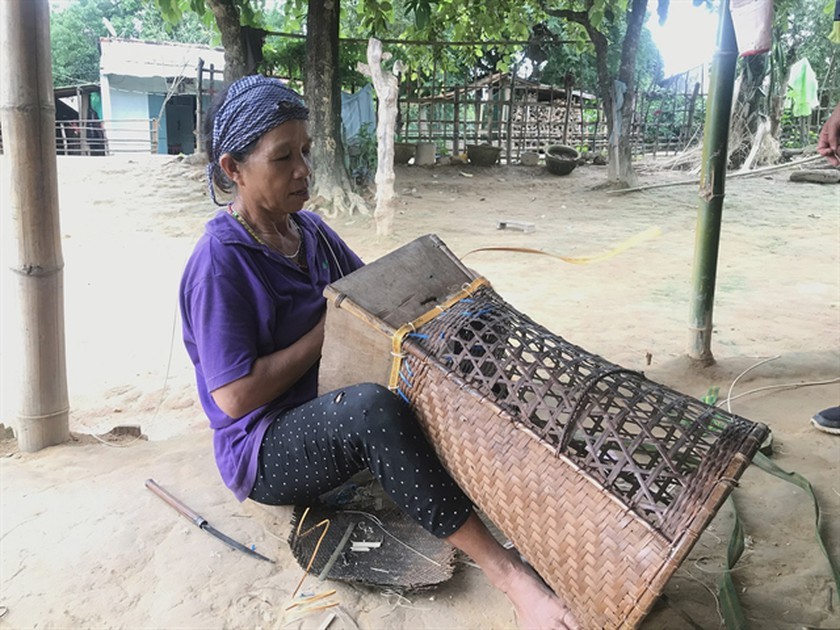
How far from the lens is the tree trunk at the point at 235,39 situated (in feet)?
28.1

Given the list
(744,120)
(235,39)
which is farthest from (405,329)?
(744,120)

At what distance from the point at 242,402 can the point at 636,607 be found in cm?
92

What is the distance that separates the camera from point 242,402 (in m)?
1.56

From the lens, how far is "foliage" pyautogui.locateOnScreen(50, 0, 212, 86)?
22672mm

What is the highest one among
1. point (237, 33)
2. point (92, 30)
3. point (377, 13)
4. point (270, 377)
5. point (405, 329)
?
point (92, 30)

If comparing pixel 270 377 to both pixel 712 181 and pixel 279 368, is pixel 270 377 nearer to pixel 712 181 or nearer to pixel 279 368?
pixel 279 368

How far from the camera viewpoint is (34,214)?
227 cm

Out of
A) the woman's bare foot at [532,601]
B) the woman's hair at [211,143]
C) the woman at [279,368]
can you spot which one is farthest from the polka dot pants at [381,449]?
the woman's hair at [211,143]

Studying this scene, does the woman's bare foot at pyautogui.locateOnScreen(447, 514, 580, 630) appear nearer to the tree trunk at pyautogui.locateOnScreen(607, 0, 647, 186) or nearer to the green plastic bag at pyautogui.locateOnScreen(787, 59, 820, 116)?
the tree trunk at pyautogui.locateOnScreen(607, 0, 647, 186)

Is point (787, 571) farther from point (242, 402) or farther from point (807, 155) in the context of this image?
point (807, 155)

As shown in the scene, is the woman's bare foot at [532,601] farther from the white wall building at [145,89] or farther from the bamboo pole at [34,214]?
the white wall building at [145,89]

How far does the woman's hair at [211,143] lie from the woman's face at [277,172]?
0.02 m

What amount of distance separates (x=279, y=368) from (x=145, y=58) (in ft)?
61.4

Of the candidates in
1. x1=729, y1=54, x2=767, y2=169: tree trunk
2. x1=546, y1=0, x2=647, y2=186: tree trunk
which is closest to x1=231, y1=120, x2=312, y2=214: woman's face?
x1=546, y1=0, x2=647, y2=186: tree trunk
